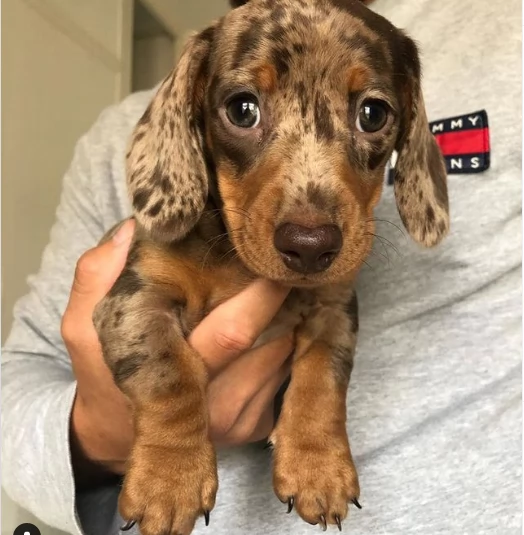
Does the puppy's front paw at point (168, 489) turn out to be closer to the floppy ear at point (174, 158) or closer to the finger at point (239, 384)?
the finger at point (239, 384)

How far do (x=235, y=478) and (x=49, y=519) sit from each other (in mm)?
598

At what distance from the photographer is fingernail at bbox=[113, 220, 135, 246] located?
175 cm

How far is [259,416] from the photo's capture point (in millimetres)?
1704

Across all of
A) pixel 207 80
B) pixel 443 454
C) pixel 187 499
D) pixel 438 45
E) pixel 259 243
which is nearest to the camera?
pixel 187 499

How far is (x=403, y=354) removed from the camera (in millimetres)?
1901

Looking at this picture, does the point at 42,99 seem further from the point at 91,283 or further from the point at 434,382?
the point at 434,382

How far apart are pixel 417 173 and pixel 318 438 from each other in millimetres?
797

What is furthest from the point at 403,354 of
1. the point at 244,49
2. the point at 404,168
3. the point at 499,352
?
the point at 244,49

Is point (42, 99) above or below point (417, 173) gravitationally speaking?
below

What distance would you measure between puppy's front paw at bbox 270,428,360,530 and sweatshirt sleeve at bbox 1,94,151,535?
0.63m

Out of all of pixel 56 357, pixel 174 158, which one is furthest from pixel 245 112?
pixel 56 357

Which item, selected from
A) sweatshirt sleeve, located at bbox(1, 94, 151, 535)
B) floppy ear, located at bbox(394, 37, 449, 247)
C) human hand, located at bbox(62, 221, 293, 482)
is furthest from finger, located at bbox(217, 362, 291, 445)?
floppy ear, located at bbox(394, 37, 449, 247)

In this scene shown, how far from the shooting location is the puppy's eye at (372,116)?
1.58 meters

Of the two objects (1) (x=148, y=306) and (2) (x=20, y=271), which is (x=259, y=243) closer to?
(1) (x=148, y=306)
